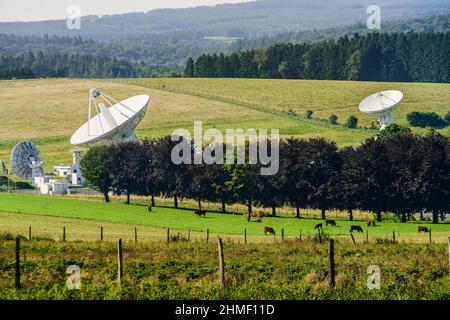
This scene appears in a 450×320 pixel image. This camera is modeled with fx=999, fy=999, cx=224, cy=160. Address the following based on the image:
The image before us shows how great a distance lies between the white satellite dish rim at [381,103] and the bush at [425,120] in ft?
145

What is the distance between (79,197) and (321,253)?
244 feet

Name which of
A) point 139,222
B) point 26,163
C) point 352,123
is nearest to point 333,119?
point 352,123

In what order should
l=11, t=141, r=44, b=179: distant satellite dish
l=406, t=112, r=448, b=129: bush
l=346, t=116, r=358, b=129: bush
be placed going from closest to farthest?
l=11, t=141, r=44, b=179: distant satellite dish, l=346, t=116, r=358, b=129: bush, l=406, t=112, r=448, b=129: bush

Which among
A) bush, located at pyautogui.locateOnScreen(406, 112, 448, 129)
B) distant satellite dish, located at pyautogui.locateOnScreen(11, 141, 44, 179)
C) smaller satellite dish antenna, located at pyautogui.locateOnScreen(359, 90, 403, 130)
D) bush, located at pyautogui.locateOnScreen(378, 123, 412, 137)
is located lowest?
bush, located at pyautogui.locateOnScreen(406, 112, 448, 129)

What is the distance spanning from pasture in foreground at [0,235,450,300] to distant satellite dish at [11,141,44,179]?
80.4 metres

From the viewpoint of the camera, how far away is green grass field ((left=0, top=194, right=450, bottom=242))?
75375 mm

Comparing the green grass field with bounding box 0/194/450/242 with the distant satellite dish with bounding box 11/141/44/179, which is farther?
the distant satellite dish with bounding box 11/141/44/179

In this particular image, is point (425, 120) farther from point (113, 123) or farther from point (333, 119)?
point (113, 123)

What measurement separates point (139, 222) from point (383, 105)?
5597cm

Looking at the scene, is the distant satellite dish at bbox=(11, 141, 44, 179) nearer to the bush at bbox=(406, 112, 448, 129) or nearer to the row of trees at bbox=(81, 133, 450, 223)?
the row of trees at bbox=(81, 133, 450, 223)

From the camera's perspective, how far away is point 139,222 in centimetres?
8638

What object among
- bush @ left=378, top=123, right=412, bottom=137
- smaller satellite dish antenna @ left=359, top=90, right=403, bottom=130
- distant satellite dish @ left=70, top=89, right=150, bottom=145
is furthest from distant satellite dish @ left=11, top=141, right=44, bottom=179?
bush @ left=378, top=123, right=412, bottom=137
